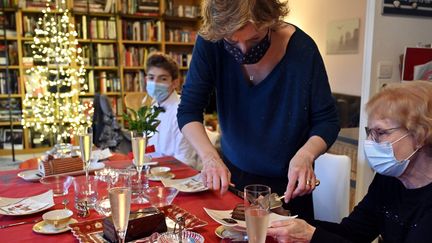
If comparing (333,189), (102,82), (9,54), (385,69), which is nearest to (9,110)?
(9,54)

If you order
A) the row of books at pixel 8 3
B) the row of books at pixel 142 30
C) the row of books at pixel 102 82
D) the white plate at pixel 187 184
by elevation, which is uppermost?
the row of books at pixel 8 3

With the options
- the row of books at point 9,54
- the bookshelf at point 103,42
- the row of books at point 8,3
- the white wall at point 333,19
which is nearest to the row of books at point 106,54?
the bookshelf at point 103,42

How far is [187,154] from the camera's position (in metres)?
2.44

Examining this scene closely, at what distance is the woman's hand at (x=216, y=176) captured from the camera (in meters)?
1.18

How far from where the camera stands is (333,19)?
447 centimetres

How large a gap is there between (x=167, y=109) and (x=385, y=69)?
5.08 ft

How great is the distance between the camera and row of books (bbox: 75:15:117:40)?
5609 mm

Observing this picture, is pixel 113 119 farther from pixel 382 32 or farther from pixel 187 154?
pixel 382 32

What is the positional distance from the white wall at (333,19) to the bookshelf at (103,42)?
1.95 m

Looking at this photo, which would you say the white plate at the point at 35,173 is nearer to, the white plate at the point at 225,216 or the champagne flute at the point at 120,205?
the white plate at the point at 225,216

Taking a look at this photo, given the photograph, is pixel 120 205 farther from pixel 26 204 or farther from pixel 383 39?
pixel 383 39

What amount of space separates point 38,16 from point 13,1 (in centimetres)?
35

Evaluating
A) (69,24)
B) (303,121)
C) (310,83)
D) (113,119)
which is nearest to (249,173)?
(303,121)

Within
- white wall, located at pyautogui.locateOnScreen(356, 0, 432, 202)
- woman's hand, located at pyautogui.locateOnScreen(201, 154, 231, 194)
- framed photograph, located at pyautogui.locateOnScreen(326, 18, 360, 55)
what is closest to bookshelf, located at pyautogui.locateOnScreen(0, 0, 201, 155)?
framed photograph, located at pyautogui.locateOnScreen(326, 18, 360, 55)
